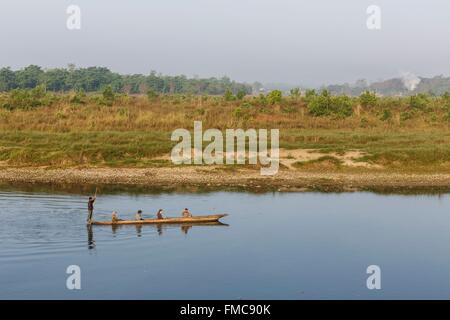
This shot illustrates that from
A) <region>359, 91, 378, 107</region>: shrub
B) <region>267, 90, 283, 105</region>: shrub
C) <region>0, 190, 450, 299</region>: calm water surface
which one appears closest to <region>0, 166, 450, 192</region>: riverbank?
<region>0, 190, 450, 299</region>: calm water surface

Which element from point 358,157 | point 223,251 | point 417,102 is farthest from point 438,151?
point 223,251

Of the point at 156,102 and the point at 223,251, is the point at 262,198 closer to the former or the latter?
the point at 223,251

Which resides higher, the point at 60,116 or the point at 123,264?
the point at 60,116

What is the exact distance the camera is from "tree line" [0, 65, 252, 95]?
113125 mm

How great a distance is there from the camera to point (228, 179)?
4559 centimetres

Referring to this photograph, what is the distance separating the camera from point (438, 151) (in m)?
50.2

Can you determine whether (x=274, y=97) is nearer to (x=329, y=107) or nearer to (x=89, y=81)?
(x=329, y=107)

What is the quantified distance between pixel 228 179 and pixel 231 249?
17.5 meters

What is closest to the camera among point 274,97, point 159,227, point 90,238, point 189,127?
point 90,238

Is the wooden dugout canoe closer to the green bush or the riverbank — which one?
the riverbank

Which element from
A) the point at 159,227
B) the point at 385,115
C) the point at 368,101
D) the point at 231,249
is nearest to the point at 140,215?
the point at 159,227

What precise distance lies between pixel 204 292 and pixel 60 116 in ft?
137

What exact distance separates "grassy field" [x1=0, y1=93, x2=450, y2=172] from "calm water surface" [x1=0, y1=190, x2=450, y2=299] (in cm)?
1022
